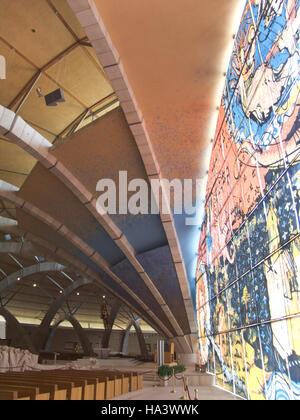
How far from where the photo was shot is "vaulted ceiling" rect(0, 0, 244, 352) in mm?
11391

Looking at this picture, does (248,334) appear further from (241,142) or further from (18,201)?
(18,201)

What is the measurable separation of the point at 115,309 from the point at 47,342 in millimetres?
8989

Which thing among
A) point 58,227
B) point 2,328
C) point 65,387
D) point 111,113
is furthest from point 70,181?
point 2,328

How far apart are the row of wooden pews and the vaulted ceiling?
25.7 ft

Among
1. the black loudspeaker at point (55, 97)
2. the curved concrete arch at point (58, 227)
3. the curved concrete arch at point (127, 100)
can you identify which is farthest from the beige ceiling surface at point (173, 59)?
the curved concrete arch at point (58, 227)

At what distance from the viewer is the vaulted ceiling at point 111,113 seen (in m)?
11.4

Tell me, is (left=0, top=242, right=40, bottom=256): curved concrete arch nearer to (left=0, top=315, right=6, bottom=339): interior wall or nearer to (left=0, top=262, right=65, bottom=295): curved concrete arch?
(left=0, top=262, right=65, bottom=295): curved concrete arch

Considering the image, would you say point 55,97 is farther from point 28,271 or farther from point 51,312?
point 51,312

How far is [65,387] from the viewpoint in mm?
9047

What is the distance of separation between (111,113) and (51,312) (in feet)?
107

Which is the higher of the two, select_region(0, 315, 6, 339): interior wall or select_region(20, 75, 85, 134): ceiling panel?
select_region(20, 75, 85, 134): ceiling panel

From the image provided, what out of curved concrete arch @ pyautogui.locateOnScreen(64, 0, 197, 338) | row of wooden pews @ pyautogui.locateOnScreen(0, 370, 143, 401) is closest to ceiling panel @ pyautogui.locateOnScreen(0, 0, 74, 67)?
curved concrete arch @ pyautogui.locateOnScreen(64, 0, 197, 338)

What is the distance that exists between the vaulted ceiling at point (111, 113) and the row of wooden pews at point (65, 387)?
7829mm

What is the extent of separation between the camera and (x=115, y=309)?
44.8 metres
